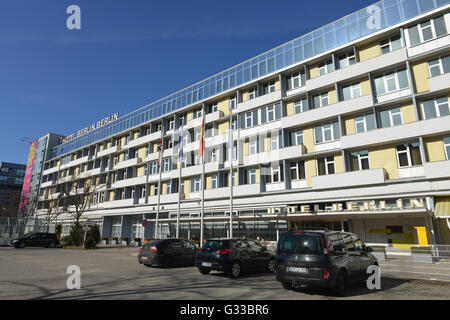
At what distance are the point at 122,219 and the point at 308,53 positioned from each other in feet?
114

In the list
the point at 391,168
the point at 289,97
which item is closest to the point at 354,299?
the point at 391,168

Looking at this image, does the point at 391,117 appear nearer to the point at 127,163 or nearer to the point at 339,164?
the point at 339,164

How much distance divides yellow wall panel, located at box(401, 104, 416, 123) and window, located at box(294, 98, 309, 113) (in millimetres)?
7887

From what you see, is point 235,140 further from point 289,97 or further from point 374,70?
point 374,70

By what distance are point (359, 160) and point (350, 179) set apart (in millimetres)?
2043

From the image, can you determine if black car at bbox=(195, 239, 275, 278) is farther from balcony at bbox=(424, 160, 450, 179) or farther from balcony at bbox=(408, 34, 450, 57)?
balcony at bbox=(408, 34, 450, 57)

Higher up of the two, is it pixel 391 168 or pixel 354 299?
pixel 391 168

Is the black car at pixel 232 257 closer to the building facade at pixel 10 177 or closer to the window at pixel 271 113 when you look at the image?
the window at pixel 271 113

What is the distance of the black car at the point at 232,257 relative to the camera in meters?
11.6

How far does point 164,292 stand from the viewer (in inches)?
334

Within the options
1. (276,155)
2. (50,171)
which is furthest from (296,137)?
(50,171)

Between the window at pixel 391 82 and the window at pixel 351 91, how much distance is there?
4.55 ft
